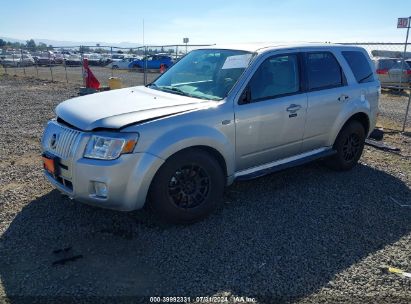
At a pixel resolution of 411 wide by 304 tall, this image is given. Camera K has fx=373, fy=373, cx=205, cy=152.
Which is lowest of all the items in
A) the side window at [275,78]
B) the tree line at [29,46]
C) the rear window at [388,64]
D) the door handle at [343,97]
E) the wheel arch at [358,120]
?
the wheel arch at [358,120]

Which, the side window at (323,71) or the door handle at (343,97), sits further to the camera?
the door handle at (343,97)

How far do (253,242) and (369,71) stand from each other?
3594 mm

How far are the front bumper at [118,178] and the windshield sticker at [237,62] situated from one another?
156 centimetres

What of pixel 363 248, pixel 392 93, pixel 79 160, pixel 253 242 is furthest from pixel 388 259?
pixel 392 93

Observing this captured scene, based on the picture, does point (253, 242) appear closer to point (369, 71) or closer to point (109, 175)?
point (109, 175)

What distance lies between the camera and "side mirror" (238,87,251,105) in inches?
161

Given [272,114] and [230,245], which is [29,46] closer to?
[272,114]

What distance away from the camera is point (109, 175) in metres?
3.34

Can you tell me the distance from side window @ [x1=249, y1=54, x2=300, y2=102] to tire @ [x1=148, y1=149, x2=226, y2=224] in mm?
986

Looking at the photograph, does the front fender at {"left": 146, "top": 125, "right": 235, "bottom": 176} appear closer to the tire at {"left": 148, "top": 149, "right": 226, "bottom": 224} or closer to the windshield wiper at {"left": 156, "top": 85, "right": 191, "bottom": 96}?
the tire at {"left": 148, "top": 149, "right": 226, "bottom": 224}

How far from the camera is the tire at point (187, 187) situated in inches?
142

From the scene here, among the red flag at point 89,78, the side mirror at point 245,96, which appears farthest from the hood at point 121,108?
the red flag at point 89,78

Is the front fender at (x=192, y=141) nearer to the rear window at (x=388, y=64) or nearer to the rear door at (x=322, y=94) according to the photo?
the rear door at (x=322, y=94)

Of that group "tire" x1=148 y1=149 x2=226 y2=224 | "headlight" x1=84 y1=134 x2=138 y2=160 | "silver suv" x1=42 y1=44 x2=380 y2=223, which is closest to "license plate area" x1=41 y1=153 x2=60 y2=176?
"silver suv" x1=42 y1=44 x2=380 y2=223
